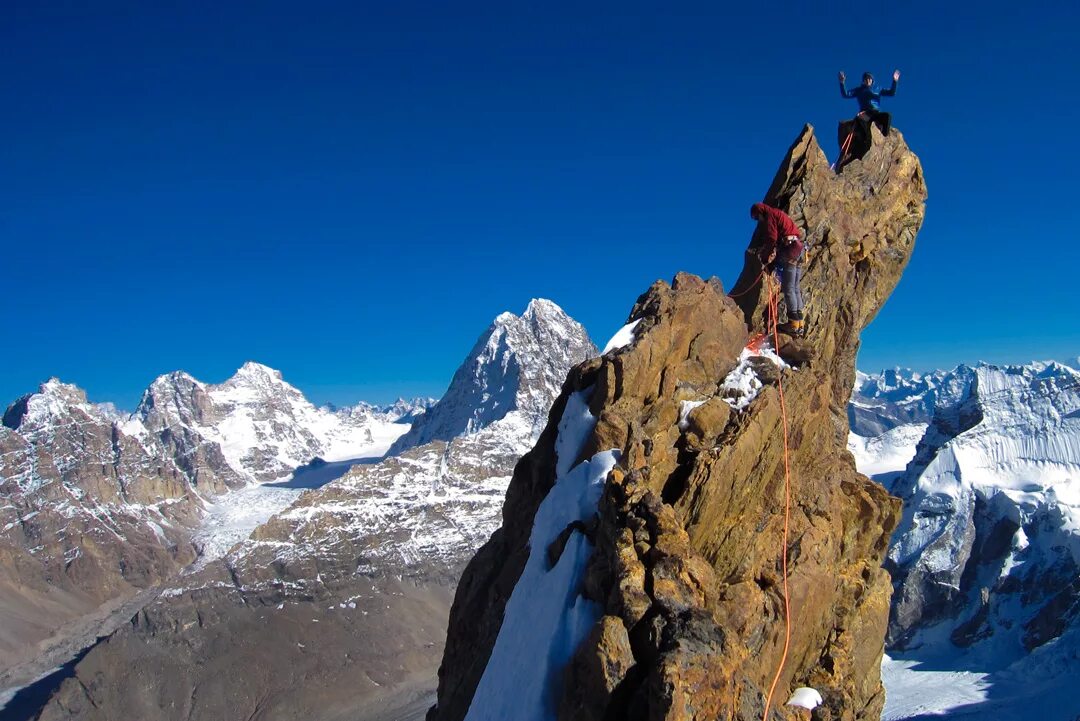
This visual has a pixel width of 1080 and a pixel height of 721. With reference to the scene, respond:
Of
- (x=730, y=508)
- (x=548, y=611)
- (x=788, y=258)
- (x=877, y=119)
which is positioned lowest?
(x=548, y=611)

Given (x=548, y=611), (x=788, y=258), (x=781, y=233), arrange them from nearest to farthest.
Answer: (x=548, y=611) < (x=788, y=258) < (x=781, y=233)

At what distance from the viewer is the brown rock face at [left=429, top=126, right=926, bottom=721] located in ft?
48.2

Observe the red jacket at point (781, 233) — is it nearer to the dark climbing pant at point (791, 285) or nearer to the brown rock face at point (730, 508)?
the dark climbing pant at point (791, 285)

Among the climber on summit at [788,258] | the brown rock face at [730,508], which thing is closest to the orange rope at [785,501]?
the brown rock face at [730,508]

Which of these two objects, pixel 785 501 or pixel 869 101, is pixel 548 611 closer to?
pixel 785 501

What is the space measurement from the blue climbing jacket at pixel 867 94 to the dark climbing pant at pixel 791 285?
362 inches

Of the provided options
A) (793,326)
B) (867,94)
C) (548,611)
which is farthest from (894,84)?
(548,611)

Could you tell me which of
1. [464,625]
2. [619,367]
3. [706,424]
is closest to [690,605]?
[706,424]

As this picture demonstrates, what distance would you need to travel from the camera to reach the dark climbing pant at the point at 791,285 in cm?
2453

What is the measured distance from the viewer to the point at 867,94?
96.6 feet

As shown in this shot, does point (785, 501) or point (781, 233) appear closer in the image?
point (785, 501)

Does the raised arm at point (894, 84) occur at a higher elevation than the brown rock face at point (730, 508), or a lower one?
higher

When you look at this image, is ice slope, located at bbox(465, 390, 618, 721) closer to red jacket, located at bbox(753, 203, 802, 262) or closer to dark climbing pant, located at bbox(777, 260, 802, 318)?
dark climbing pant, located at bbox(777, 260, 802, 318)

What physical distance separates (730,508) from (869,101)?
18.4 meters
